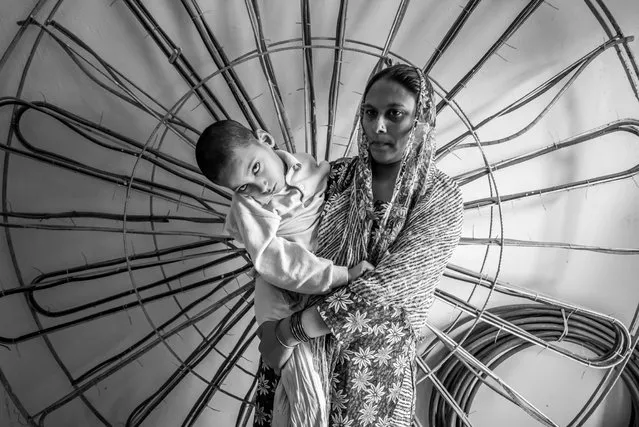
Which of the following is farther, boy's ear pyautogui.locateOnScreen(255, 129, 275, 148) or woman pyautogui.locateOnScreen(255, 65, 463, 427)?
boy's ear pyautogui.locateOnScreen(255, 129, 275, 148)

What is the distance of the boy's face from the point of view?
1051mm

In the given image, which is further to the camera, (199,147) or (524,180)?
(524,180)

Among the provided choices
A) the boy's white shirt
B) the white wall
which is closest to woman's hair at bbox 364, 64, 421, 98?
the boy's white shirt

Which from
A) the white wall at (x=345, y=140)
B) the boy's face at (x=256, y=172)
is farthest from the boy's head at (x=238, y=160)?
the white wall at (x=345, y=140)

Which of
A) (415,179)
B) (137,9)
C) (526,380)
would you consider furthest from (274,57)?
(526,380)

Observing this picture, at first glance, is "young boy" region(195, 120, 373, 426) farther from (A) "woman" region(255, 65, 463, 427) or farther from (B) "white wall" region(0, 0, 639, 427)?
(B) "white wall" region(0, 0, 639, 427)

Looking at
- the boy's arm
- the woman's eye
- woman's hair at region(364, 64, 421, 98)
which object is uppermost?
woman's hair at region(364, 64, 421, 98)

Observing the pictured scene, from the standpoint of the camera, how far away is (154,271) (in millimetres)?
1657

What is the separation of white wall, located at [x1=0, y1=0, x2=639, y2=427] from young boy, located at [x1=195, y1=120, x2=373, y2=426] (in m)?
0.44

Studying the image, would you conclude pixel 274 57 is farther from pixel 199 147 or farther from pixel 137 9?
pixel 199 147

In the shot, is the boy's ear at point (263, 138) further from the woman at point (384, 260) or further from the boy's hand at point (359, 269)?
the boy's hand at point (359, 269)

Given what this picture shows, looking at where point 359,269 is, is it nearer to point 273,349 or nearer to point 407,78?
point 273,349

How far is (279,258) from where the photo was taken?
40.8 inches

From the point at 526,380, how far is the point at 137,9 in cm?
129
